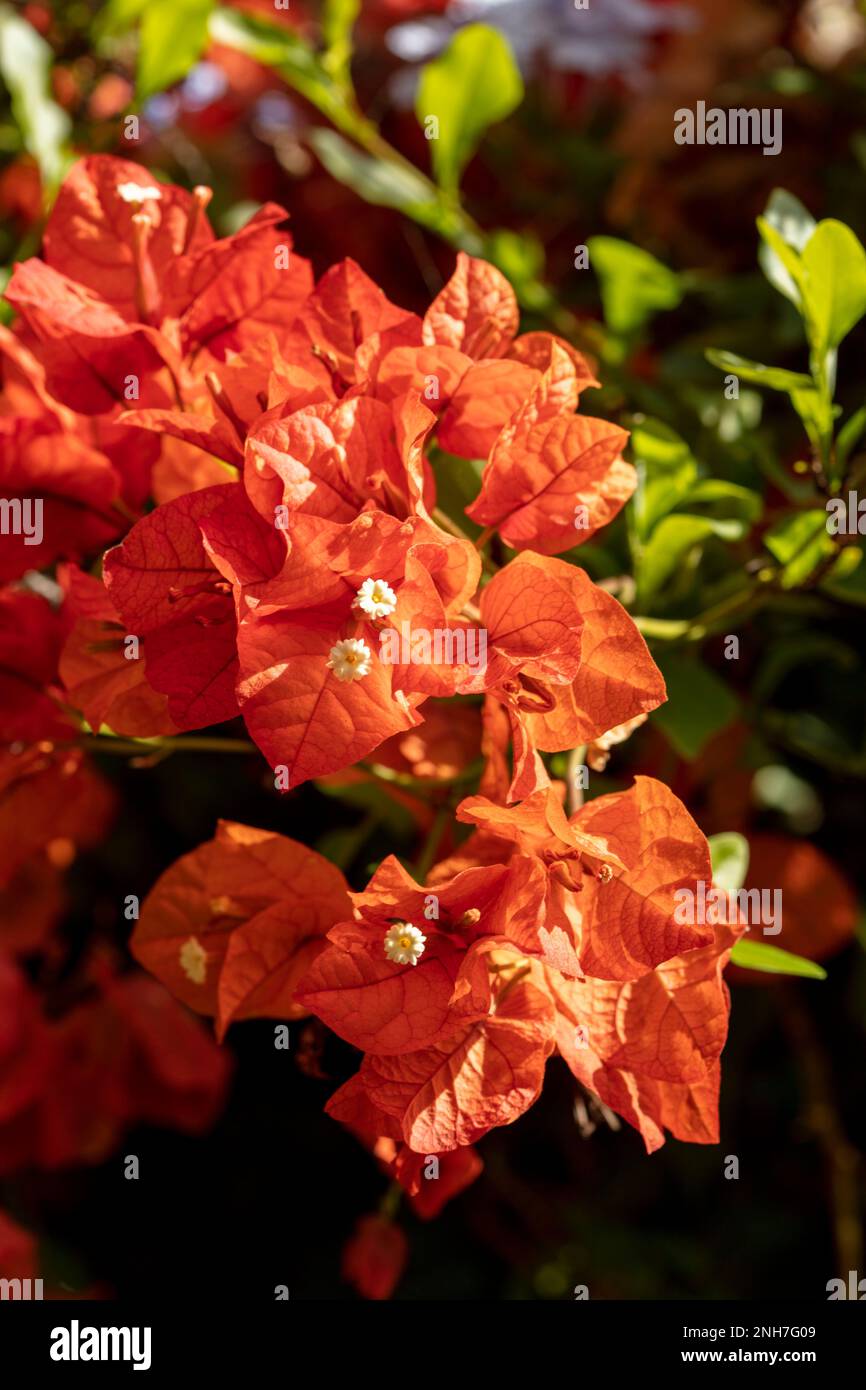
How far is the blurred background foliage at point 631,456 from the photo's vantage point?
2.93ft

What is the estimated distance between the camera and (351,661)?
48cm

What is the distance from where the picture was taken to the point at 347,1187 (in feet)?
3.68

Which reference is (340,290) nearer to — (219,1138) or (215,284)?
(215,284)

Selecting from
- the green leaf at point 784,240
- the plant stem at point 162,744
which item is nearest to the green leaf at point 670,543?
the green leaf at point 784,240

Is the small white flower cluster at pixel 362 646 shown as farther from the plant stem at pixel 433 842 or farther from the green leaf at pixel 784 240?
the green leaf at pixel 784 240

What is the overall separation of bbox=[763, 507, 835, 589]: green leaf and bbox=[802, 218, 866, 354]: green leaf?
0.08 metres

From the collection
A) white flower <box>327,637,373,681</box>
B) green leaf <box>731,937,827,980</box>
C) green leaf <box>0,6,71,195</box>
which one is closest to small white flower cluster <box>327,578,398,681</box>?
white flower <box>327,637,373,681</box>

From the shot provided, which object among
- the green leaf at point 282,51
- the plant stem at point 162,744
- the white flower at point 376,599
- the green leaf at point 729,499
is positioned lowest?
the plant stem at point 162,744

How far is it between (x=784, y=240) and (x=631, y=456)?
13 cm

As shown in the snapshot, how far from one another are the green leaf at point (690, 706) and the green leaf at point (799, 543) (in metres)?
0.09

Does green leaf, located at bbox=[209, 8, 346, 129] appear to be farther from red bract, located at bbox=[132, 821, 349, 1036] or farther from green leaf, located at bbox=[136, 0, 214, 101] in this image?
red bract, located at bbox=[132, 821, 349, 1036]

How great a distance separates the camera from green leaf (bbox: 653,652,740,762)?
700 mm

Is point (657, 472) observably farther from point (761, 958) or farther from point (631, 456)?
point (761, 958)

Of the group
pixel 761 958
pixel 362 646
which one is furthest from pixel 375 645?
pixel 761 958
